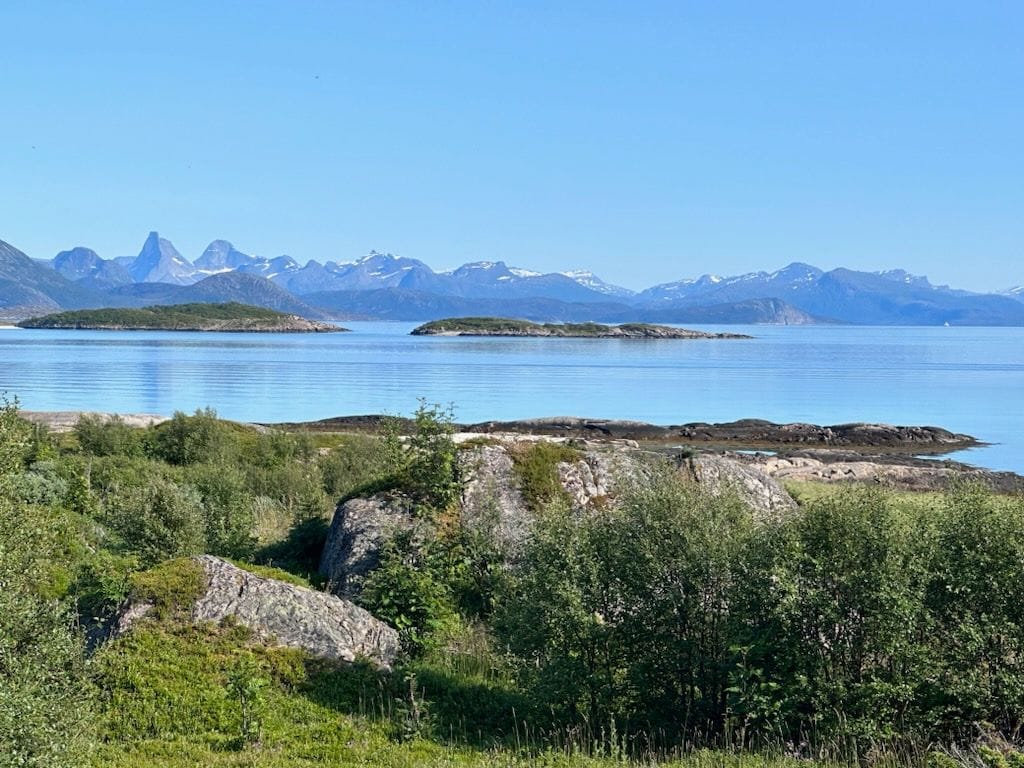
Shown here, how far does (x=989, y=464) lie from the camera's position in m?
58.1

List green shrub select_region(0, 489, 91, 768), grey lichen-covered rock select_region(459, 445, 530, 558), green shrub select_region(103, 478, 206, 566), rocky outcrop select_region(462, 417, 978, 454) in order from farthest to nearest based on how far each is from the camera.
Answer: rocky outcrop select_region(462, 417, 978, 454) → grey lichen-covered rock select_region(459, 445, 530, 558) → green shrub select_region(103, 478, 206, 566) → green shrub select_region(0, 489, 91, 768)

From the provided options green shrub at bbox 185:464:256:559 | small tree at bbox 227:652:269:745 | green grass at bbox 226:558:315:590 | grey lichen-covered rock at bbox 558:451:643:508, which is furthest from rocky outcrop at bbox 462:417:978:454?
small tree at bbox 227:652:269:745

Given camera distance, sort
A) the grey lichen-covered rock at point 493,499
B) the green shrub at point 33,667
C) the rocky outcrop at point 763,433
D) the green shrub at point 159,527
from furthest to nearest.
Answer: the rocky outcrop at point 763,433
the grey lichen-covered rock at point 493,499
the green shrub at point 159,527
the green shrub at point 33,667

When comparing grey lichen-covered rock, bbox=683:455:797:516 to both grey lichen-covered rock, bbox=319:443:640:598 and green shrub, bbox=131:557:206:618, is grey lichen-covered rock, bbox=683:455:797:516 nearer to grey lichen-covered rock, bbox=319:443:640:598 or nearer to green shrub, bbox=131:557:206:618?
grey lichen-covered rock, bbox=319:443:640:598

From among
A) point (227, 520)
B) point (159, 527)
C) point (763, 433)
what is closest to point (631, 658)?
point (159, 527)

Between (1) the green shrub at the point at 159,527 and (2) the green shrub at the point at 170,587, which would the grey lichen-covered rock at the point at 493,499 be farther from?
(2) the green shrub at the point at 170,587

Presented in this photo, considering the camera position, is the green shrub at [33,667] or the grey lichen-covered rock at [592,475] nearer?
Result: the green shrub at [33,667]

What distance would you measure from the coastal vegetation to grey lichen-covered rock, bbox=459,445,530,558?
125 inches

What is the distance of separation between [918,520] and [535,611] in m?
4.97

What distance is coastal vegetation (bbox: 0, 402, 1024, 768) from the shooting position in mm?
10930

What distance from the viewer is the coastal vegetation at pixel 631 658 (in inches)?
430

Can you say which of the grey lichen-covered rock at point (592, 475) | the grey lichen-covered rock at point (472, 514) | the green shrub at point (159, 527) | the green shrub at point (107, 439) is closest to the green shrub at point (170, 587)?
the green shrub at point (159, 527)

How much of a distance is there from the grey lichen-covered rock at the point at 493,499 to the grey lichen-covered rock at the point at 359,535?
1150 mm

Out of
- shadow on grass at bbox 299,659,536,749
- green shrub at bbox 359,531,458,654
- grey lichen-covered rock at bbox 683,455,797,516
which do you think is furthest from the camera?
grey lichen-covered rock at bbox 683,455,797,516
